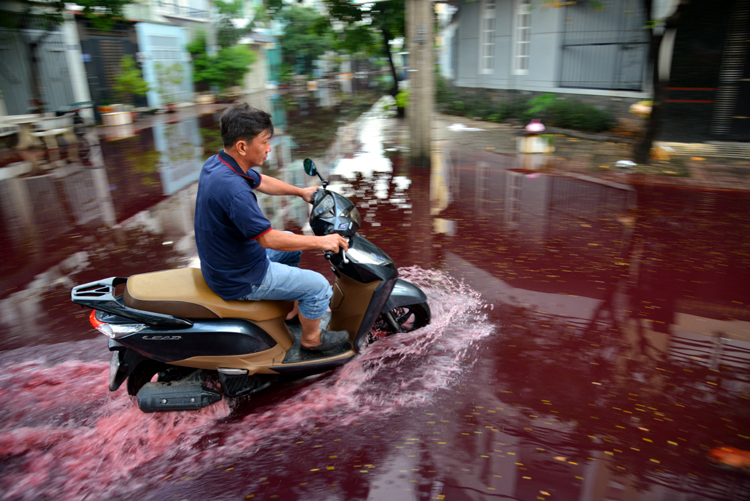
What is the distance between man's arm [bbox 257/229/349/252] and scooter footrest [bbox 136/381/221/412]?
3.13 ft

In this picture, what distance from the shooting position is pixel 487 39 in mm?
15688

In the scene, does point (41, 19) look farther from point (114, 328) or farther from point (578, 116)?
point (114, 328)

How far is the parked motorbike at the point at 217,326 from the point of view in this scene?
2.58m

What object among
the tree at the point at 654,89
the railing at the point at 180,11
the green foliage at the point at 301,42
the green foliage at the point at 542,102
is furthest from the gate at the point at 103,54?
the tree at the point at 654,89

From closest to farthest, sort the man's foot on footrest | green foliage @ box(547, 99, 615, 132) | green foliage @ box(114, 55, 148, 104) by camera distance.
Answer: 1. the man's foot on footrest
2. green foliage @ box(547, 99, 615, 132)
3. green foliage @ box(114, 55, 148, 104)

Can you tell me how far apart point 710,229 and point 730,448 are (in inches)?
147

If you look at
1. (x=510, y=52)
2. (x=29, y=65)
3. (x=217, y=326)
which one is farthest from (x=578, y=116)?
(x=29, y=65)

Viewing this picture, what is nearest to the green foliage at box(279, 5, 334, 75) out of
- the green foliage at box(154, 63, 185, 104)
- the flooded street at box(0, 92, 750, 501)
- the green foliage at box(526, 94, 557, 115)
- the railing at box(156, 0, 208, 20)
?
the railing at box(156, 0, 208, 20)

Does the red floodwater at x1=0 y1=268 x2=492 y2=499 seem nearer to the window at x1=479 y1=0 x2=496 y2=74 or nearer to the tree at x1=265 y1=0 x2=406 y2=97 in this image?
the tree at x1=265 y1=0 x2=406 y2=97

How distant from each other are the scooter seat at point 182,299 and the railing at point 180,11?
1018 inches

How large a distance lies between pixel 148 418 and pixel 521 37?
48.4 ft

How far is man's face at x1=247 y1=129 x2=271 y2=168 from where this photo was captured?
257cm

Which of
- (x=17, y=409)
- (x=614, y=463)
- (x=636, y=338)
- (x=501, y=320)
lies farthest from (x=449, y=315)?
(x=17, y=409)

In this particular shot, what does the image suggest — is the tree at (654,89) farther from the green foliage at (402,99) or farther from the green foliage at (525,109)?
the green foliage at (402,99)
